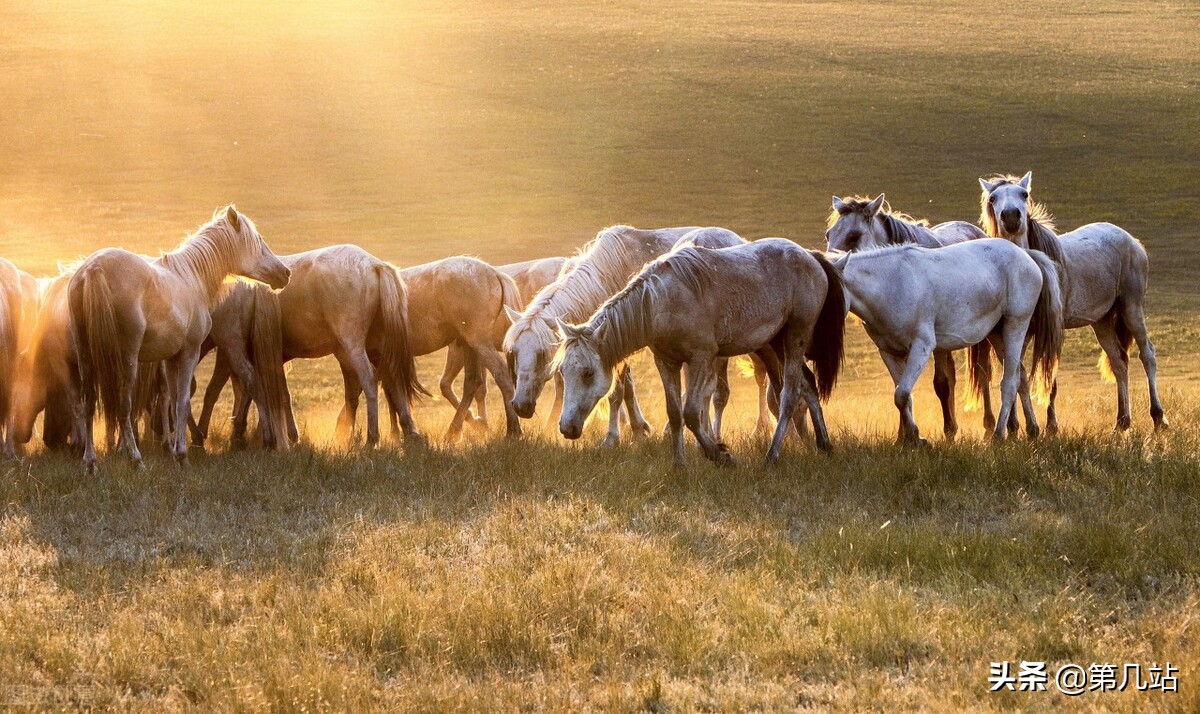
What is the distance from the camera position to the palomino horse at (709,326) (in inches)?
338

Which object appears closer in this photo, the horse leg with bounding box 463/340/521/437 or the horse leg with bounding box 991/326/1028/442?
the horse leg with bounding box 991/326/1028/442

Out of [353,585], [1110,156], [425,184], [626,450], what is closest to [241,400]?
[626,450]

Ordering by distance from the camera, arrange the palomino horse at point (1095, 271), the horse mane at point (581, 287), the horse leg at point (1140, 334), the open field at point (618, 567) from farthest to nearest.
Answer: the horse leg at point (1140, 334) → the palomino horse at point (1095, 271) → the horse mane at point (581, 287) → the open field at point (618, 567)

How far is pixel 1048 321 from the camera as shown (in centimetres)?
1019

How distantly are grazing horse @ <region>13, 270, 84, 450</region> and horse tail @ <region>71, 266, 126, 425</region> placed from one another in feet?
2.01

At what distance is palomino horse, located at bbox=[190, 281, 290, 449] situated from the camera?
11195 millimetres

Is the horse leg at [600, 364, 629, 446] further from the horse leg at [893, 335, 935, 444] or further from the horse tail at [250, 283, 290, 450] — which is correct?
the horse tail at [250, 283, 290, 450]

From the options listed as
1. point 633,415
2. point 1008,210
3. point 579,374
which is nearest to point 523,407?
point 579,374

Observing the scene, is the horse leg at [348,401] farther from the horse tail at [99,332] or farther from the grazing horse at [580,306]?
the horse tail at [99,332]

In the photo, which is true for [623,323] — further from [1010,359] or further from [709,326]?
[1010,359]

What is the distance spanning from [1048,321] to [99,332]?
760 cm

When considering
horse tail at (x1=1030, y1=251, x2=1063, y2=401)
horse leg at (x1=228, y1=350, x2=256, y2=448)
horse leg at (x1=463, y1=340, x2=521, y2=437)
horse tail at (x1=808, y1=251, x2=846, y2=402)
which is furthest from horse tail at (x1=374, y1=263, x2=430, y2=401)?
horse tail at (x1=1030, y1=251, x2=1063, y2=401)

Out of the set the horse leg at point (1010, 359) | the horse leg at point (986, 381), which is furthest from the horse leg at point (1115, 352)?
the horse leg at point (1010, 359)

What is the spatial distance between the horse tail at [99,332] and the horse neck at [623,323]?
368 cm
